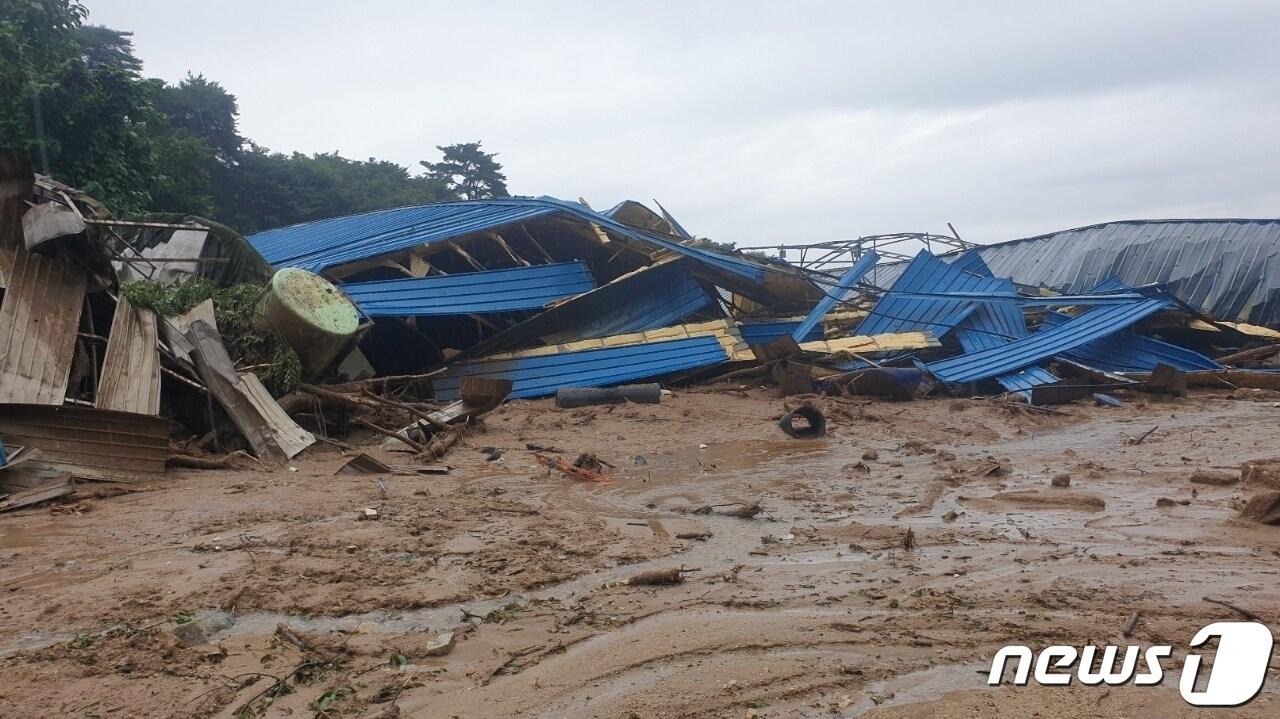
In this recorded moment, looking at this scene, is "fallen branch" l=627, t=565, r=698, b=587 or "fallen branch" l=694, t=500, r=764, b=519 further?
"fallen branch" l=694, t=500, r=764, b=519

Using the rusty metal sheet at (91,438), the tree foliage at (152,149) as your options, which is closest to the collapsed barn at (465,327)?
the rusty metal sheet at (91,438)

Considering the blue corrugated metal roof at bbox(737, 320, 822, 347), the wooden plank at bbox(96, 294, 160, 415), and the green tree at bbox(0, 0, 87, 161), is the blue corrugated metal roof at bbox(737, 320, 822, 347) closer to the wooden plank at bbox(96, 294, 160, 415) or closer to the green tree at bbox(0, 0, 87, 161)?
the wooden plank at bbox(96, 294, 160, 415)

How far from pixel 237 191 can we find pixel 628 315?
20490mm

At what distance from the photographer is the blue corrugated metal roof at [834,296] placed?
15.2 metres

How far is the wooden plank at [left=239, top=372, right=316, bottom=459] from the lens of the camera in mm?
8414

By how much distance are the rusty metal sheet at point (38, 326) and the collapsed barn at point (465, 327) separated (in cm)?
2

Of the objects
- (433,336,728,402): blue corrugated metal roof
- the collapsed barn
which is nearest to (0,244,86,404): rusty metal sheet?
the collapsed barn

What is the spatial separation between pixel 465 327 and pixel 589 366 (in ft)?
8.07

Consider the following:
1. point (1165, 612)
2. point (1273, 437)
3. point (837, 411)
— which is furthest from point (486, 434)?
point (1273, 437)

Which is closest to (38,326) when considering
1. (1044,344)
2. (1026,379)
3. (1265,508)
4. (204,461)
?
(204,461)

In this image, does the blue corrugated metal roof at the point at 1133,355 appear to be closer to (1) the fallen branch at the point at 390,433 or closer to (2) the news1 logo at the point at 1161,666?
(1) the fallen branch at the point at 390,433

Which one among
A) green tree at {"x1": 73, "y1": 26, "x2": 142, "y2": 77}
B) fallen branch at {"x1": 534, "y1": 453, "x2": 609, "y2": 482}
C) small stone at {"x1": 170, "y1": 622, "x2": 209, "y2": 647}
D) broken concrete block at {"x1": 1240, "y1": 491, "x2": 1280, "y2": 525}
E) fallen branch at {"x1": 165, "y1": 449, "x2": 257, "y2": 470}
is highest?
green tree at {"x1": 73, "y1": 26, "x2": 142, "y2": 77}

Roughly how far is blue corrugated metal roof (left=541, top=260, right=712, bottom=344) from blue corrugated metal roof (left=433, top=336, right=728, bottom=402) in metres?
0.75

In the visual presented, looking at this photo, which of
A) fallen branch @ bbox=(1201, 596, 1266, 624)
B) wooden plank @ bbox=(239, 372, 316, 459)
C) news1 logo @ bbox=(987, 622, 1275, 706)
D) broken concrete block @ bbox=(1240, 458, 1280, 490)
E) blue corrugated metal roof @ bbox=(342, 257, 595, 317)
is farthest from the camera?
blue corrugated metal roof @ bbox=(342, 257, 595, 317)
